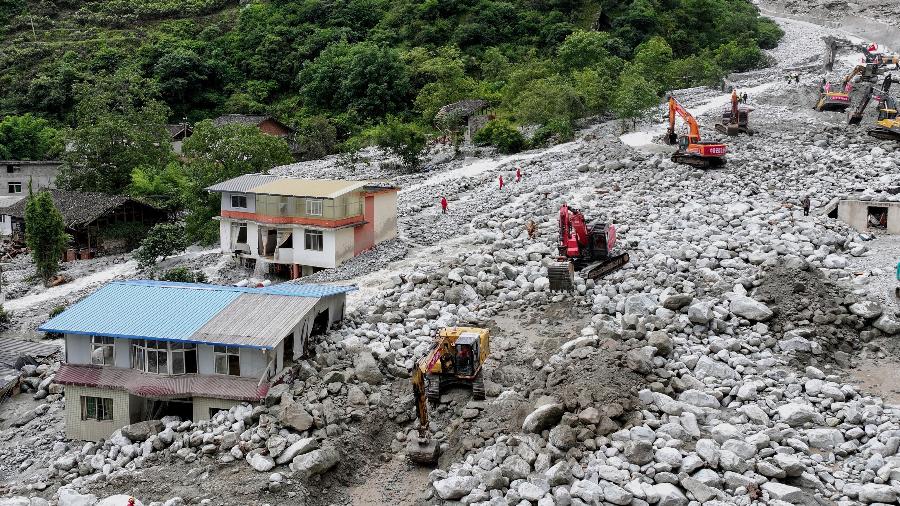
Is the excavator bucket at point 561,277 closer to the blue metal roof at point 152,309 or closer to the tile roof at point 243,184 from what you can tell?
the blue metal roof at point 152,309

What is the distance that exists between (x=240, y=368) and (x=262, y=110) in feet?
175

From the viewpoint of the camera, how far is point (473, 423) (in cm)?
1838

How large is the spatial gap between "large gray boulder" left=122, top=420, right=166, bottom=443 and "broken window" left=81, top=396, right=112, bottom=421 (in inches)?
54.5

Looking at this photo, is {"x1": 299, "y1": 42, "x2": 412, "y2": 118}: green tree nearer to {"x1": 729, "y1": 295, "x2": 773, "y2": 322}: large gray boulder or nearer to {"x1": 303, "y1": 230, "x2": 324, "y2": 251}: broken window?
{"x1": 303, "y1": 230, "x2": 324, "y2": 251}: broken window

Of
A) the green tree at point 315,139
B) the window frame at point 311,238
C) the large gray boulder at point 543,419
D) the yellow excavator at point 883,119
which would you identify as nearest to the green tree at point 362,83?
the green tree at point 315,139

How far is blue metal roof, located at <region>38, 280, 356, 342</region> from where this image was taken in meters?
20.7

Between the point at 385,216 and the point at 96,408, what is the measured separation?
15031mm

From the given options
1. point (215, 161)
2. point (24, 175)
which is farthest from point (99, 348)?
point (24, 175)

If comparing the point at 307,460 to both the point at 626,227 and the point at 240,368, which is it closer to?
the point at 240,368

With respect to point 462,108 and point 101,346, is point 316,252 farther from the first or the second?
point 462,108

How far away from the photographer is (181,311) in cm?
2159

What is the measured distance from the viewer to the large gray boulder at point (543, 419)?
17.1 m

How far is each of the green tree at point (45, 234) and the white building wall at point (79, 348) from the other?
1638cm

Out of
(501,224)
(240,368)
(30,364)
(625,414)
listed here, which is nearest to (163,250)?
(30,364)
